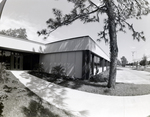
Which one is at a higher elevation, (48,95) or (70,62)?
(70,62)

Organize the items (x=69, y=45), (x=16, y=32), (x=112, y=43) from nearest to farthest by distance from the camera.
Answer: (x=16, y=32), (x=69, y=45), (x=112, y=43)

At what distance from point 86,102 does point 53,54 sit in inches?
23.7

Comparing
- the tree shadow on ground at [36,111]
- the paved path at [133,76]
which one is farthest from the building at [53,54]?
the paved path at [133,76]

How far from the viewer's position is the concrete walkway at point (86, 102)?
738mm

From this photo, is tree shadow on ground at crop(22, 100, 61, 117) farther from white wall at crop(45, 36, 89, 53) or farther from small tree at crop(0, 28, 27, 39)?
small tree at crop(0, 28, 27, 39)

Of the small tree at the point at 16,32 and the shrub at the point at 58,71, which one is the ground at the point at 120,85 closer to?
the shrub at the point at 58,71

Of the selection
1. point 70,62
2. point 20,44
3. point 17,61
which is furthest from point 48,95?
point 20,44

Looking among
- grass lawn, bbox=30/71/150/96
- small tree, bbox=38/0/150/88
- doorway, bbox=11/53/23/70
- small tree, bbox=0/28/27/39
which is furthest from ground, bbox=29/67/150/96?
small tree, bbox=0/28/27/39

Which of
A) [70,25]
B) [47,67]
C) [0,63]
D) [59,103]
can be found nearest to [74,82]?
[59,103]

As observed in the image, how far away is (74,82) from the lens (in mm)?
873

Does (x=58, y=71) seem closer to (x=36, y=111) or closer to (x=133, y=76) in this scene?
(x=36, y=111)

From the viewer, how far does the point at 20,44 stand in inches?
35.4

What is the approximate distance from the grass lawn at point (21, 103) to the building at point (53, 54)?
0.62 feet

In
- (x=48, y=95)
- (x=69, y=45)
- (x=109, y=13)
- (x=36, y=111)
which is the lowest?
(x=36, y=111)
